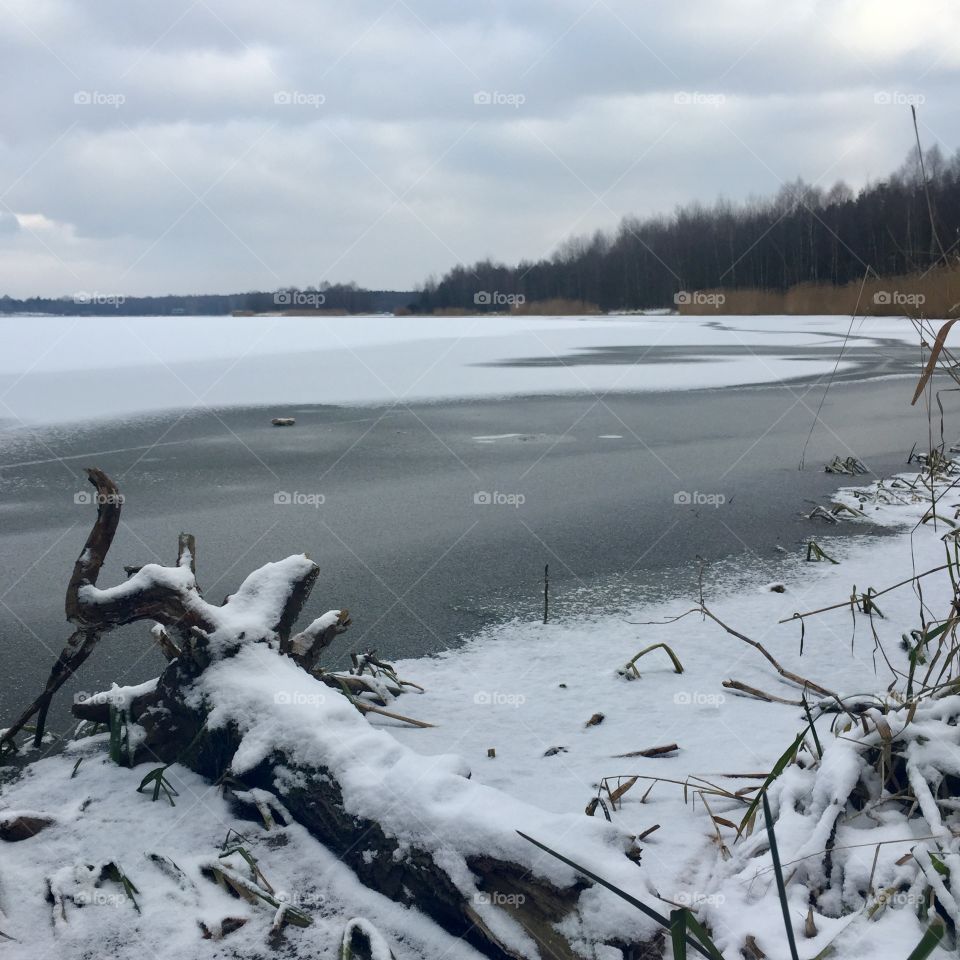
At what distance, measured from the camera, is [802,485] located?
713 centimetres

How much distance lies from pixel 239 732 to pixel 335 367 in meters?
15.3

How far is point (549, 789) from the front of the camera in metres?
2.65

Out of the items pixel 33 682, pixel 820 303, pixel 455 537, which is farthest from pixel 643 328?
pixel 33 682

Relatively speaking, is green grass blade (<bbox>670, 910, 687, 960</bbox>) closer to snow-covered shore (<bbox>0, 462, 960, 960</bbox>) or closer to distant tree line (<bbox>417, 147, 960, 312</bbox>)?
snow-covered shore (<bbox>0, 462, 960, 960</bbox>)

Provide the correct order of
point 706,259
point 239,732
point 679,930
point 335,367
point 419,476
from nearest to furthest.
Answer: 1. point 679,930
2. point 239,732
3. point 419,476
4. point 335,367
5. point 706,259

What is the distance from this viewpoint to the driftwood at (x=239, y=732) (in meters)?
1.95

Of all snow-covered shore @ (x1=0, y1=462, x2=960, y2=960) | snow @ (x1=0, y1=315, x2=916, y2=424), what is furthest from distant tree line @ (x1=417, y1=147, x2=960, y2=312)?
snow-covered shore @ (x1=0, y1=462, x2=960, y2=960)

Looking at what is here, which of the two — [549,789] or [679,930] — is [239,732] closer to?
[549,789]

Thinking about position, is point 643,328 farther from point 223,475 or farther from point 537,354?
point 223,475

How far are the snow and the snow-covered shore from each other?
5007 millimetres

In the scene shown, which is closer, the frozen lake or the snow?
the frozen lake

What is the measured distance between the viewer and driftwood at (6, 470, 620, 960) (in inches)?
76.9

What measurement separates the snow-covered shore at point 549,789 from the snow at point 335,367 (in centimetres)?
501

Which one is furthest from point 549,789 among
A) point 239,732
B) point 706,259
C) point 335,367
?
point 706,259
